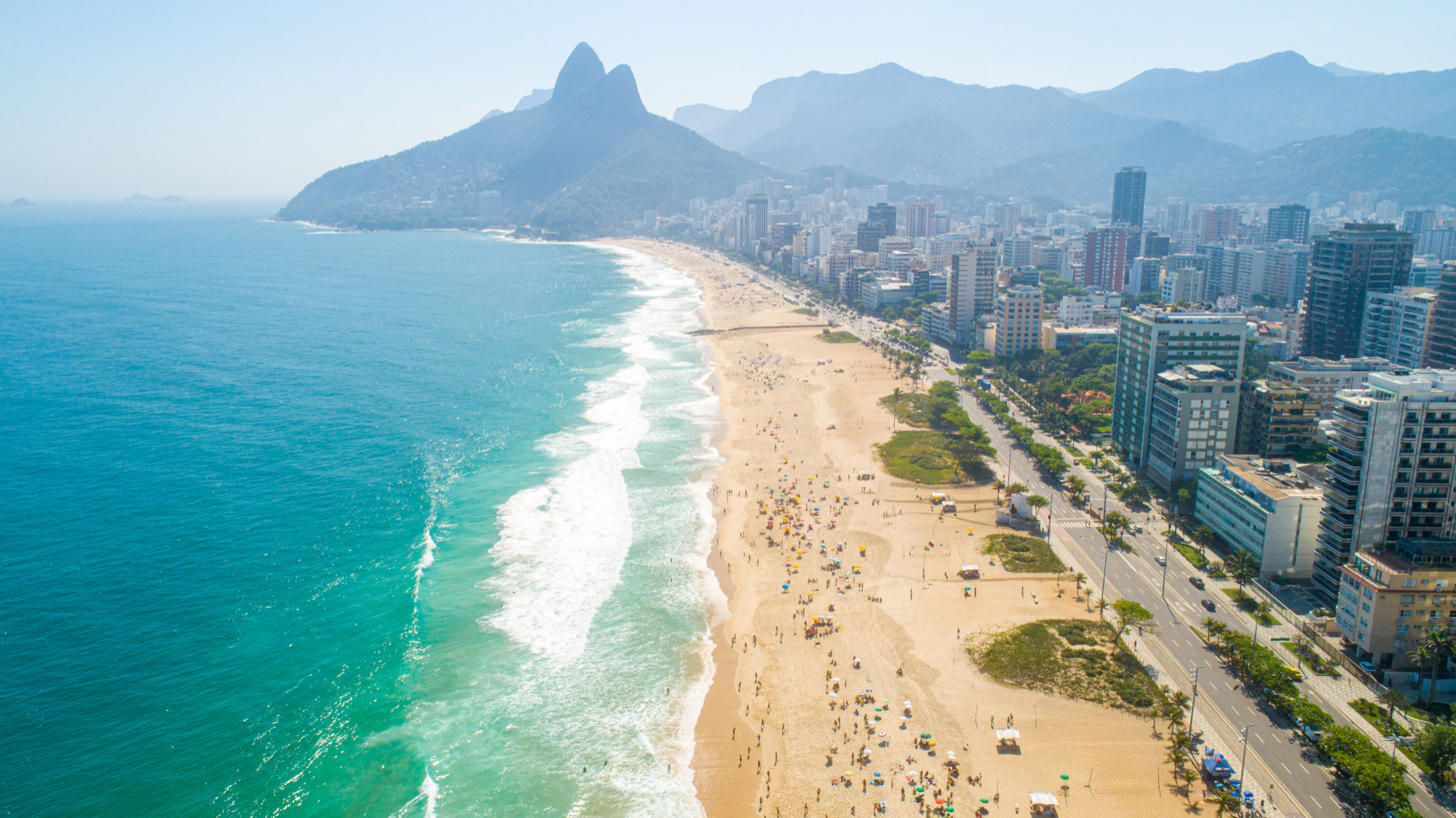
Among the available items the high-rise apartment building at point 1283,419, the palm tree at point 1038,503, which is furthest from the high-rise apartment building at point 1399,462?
the high-rise apartment building at point 1283,419

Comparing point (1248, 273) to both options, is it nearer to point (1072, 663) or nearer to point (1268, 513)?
point (1268, 513)

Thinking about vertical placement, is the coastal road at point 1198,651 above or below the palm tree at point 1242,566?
below

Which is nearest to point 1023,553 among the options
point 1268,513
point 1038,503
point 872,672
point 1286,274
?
point 1038,503

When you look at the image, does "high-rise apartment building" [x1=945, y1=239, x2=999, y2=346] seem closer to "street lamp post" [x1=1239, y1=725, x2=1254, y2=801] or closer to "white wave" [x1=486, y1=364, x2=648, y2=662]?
"white wave" [x1=486, y1=364, x2=648, y2=662]

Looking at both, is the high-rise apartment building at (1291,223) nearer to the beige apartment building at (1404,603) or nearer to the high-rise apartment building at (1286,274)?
the high-rise apartment building at (1286,274)

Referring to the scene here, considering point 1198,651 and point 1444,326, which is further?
point 1444,326

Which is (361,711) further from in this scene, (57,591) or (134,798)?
(57,591)

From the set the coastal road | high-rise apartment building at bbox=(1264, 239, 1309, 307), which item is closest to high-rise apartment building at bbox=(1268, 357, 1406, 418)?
the coastal road
